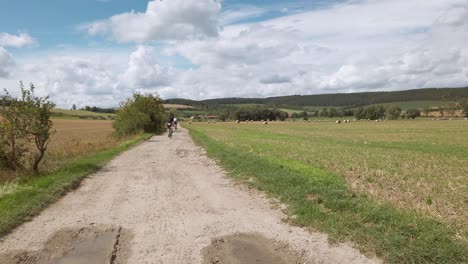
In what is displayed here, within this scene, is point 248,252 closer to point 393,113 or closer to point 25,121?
point 25,121

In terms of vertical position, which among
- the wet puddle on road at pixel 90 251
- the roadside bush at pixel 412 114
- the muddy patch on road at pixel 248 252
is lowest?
the roadside bush at pixel 412 114

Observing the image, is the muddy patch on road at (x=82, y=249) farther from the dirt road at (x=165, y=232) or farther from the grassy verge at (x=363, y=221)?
the grassy verge at (x=363, y=221)

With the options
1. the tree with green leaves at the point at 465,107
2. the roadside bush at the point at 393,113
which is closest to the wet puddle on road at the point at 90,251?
the roadside bush at the point at 393,113

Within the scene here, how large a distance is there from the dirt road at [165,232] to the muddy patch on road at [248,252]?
2cm

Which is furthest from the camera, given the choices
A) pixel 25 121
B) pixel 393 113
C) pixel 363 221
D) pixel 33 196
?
pixel 393 113

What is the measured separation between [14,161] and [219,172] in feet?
26.8

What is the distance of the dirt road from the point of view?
6.34 m

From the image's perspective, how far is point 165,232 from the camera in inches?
296

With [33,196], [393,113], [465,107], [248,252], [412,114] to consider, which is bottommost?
[412,114]

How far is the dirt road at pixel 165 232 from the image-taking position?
20.8 feet

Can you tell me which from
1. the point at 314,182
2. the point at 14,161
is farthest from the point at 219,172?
the point at 14,161

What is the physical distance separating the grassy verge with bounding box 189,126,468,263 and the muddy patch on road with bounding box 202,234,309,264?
3.54 feet

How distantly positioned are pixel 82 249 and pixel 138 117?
39467mm

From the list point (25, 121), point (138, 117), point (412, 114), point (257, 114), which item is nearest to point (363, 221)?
point (25, 121)
